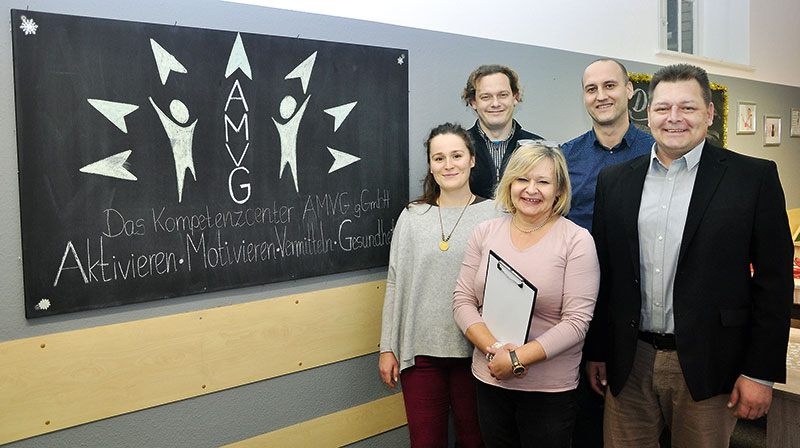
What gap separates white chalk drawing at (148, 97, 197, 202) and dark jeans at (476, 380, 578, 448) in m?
1.24

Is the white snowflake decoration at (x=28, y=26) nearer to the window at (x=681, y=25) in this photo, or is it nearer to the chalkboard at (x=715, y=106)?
the chalkboard at (x=715, y=106)

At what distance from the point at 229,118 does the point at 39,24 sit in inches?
24.6

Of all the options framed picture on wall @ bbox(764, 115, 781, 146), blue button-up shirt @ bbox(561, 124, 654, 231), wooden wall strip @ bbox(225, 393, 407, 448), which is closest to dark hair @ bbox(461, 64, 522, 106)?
blue button-up shirt @ bbox(561, 124, 654, 231)

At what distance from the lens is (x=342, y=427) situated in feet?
8.29

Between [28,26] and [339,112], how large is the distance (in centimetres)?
108

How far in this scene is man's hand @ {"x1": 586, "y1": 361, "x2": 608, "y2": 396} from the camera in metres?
2.04

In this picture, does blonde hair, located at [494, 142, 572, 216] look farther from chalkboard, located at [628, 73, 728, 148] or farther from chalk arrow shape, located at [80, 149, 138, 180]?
chalkboard, located at [628, 73, 728, 148]

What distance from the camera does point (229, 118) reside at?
2.11 meters

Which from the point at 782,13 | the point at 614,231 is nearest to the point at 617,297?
the point at 614,231

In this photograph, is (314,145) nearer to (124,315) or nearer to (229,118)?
(229,118)

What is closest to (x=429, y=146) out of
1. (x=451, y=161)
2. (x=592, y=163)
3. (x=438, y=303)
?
(x=451, y=161)

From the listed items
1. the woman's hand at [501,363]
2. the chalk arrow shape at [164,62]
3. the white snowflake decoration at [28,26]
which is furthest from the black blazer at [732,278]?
the white snowflake decoration at [28,26]

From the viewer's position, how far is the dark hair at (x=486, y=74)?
8.33ft

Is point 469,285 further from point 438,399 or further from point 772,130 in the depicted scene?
point 772,130
